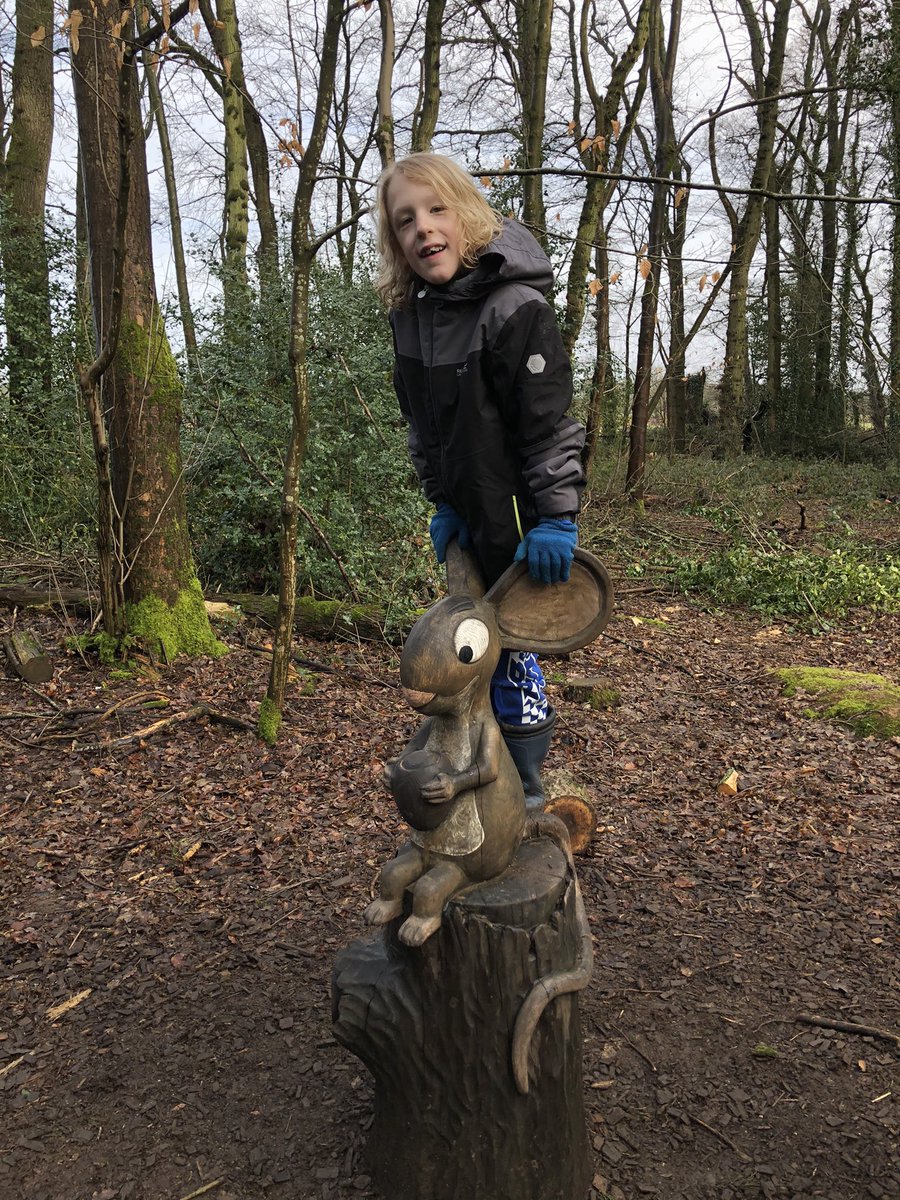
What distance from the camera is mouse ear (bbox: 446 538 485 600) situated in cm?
248

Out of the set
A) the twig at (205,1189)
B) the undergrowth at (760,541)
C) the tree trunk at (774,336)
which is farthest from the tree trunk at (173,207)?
the tree trunk at (774,336)

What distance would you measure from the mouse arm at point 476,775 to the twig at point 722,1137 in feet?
3.71

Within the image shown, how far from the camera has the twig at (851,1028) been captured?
2561 millimetres

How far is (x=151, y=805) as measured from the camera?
3.87 metres

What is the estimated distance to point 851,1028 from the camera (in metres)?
2.59

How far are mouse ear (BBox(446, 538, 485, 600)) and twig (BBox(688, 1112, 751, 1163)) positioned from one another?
1508 mm

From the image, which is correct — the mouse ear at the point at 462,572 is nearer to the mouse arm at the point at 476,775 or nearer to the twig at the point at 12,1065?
the mouse arm at the point at 476,775

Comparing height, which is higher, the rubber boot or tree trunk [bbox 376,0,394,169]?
tree trunk [bbox 376,0,394,169]

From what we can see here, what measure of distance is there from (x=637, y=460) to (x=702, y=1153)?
29.7 feet

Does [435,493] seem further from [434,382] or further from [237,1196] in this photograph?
[237,1196]

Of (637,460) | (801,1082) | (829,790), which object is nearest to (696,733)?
(829,790)

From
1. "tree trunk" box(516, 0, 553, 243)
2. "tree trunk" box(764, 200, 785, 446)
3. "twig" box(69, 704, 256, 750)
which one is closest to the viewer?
"twig" box(69, 704, 256, 750)

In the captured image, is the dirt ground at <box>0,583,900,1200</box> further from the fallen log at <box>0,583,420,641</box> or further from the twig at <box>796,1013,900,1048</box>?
the fallen log at <box>0,583,420,641</box>


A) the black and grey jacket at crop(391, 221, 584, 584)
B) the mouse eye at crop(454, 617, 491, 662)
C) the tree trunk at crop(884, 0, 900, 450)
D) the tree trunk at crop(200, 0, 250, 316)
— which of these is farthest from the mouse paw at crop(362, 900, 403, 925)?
the tree trunk at crop(884, 0, 900, 450)
